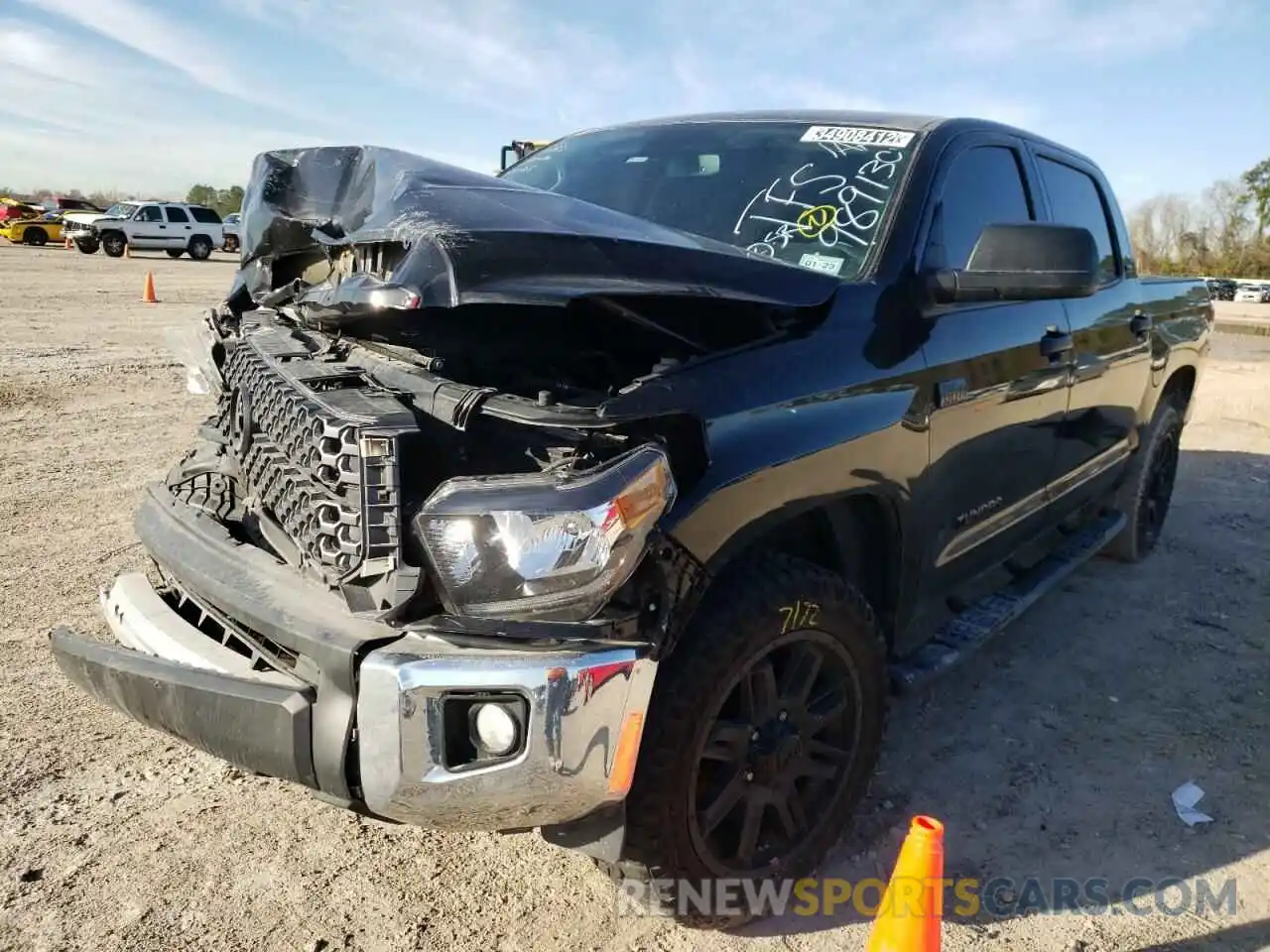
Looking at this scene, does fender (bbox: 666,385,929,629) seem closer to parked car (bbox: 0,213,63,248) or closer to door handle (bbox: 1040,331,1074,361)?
door handle (bbox: 1040,331,1074,361)

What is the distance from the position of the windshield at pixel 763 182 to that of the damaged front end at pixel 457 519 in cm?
50

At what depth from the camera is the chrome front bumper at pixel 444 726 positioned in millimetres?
1675

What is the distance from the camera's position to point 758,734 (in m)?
2.22

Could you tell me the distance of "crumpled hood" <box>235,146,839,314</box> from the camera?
1.90 m

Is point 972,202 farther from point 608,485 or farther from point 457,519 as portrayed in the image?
point 457,519

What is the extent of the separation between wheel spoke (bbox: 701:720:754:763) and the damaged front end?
13.6 inches

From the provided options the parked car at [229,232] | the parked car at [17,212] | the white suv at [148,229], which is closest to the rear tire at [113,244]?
the white suv at [148,229]

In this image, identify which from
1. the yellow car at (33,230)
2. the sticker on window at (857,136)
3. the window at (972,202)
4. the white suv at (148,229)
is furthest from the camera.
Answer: the yellow car at (33,230)

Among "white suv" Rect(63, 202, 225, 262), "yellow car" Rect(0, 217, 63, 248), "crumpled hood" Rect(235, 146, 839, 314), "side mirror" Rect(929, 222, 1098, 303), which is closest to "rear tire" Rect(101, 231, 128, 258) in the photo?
"white suv" Rect(63, 202, 225, 262)

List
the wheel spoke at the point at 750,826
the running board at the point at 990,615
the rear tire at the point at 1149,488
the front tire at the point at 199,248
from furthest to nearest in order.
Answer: the front tire at the point at 199,248 → the rear tire at the point at 1149,488 → the running board at the point at 990,615 → the wheel spoke at the point at 750,826

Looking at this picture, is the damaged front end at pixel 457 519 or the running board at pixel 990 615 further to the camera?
the running board at pixel 990 615

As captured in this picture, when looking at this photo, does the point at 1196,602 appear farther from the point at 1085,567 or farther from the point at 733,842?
the point at 733,842

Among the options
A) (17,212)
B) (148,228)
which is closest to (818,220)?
(148,228)

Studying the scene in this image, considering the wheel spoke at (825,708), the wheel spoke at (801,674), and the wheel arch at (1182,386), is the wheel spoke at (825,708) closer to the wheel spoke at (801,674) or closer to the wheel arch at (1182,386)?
the wheel spoke at (801,674)
